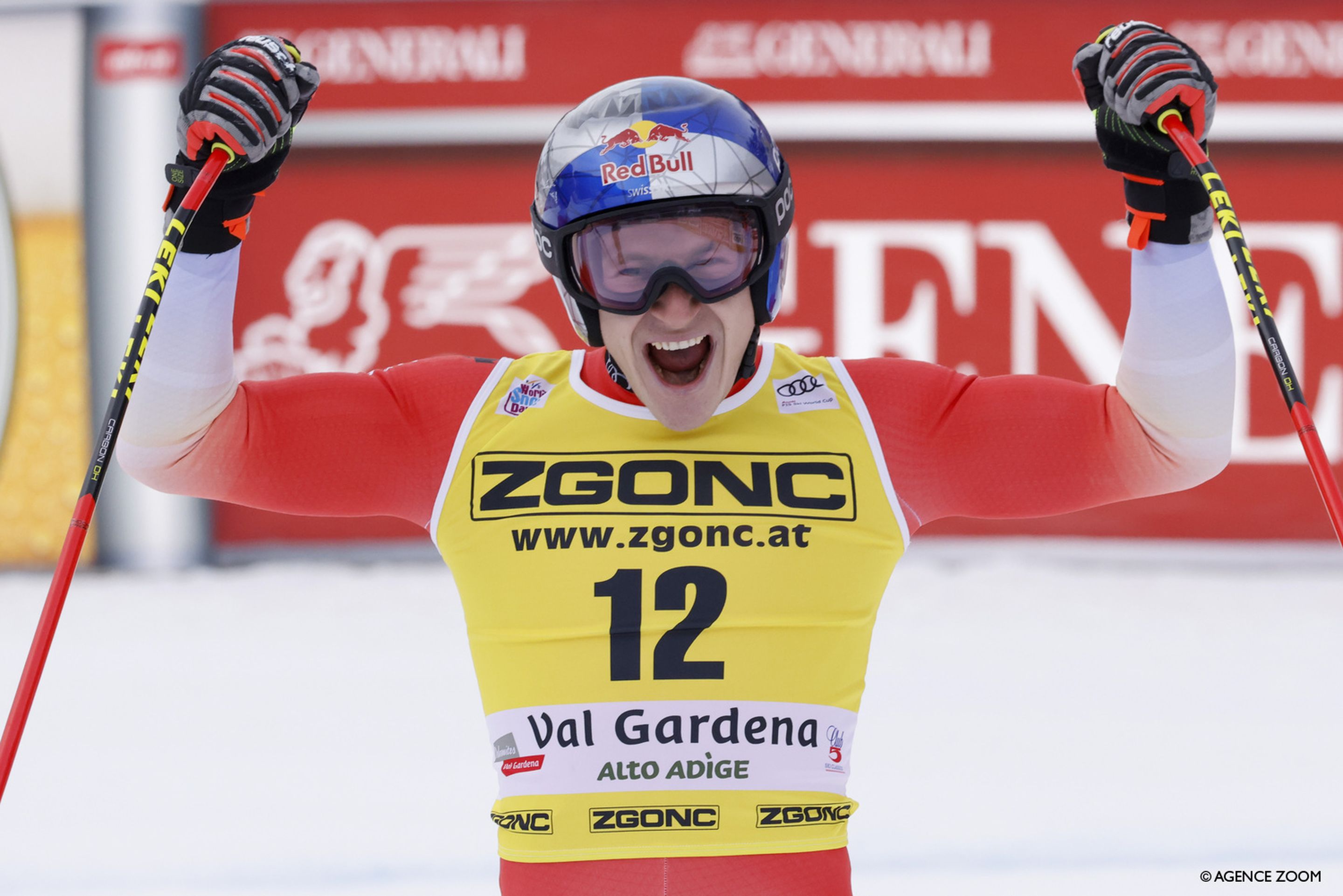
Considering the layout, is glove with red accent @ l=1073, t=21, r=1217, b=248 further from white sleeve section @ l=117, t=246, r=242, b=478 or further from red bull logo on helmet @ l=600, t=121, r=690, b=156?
white sleeve section @ l=117, t=246, r=242, b=478

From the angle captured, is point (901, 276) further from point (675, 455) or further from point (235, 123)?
point (235, 123)

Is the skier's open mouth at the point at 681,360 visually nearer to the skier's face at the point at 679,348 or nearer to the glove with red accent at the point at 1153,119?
the skier's face at the point at 679,348

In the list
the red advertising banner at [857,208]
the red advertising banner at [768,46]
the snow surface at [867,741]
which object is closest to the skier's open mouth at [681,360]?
the snow surface at [867,741]

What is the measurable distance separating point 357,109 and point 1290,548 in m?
5.73

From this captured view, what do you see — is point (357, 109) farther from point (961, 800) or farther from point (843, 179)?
point (961, 800)

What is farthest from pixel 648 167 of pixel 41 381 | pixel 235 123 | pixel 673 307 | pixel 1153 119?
pixel 41 381

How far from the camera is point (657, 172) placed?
1658 mm

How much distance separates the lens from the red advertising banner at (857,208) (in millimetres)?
7074

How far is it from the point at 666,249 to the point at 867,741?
116 inches

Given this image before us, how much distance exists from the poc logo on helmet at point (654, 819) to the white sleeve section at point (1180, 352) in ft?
2.48

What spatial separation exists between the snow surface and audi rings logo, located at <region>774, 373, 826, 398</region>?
0.38 meters

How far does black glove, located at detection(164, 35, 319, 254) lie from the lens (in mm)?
1677

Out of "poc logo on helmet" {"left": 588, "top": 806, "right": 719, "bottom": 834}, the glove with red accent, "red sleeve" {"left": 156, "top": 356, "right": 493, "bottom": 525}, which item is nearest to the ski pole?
the glove with red accent

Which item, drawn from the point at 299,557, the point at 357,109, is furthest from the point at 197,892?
the point at 357,109
